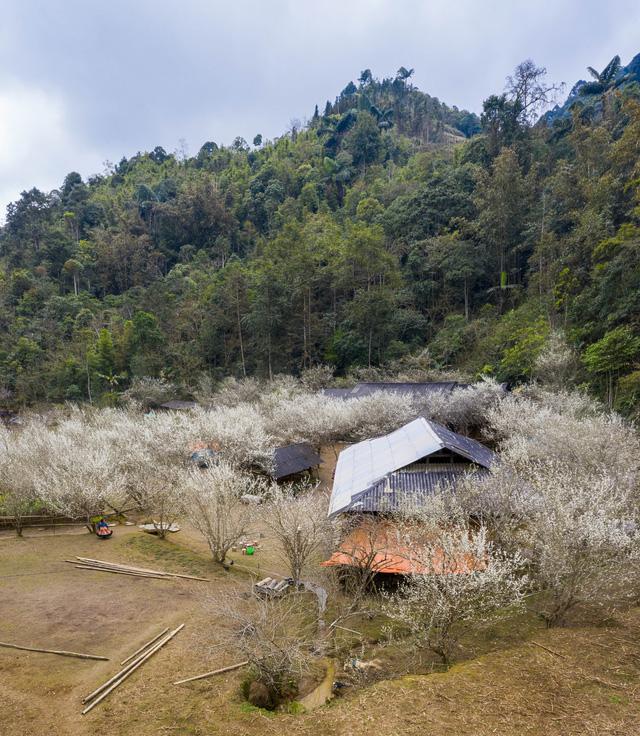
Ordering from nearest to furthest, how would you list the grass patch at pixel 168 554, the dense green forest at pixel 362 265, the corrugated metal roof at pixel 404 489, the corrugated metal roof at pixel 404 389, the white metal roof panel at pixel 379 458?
the corrugated metal roof at pixel 404 489 < the grass patch at pixel 168 554 < the white metal roof panel at pixel 379 458 < the dense green forest at pixel 362 265 < the corrugated metal roof at pixel 404 389

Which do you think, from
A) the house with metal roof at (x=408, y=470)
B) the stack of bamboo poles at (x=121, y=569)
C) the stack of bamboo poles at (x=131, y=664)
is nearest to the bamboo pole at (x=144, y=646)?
the stack of bamboo poles at (x=131, y=664)

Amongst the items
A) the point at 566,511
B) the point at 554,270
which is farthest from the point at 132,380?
the point at 566,511

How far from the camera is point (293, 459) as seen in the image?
2291 cm

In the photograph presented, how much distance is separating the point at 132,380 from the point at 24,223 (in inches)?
1847

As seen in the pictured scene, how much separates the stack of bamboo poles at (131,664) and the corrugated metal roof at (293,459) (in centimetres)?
1156

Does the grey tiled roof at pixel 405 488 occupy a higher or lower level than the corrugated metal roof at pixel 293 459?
higher

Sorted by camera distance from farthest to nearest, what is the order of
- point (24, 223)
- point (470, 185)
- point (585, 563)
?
point (24, 223)
point (470, 185)
point (585, 563)

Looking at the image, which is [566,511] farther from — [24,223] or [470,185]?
[24,223]

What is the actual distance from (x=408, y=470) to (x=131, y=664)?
9490 millimetres

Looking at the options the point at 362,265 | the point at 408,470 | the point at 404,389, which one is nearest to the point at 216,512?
the point at 408,470

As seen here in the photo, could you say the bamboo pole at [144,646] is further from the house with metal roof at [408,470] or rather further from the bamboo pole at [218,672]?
the house with metal roof at [408,470]

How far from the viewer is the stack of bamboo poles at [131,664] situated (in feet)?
24.6

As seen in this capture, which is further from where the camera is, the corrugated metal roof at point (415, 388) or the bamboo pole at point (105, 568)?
the corrugated metal roof at point (415, 388)

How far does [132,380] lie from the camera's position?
149 ft
